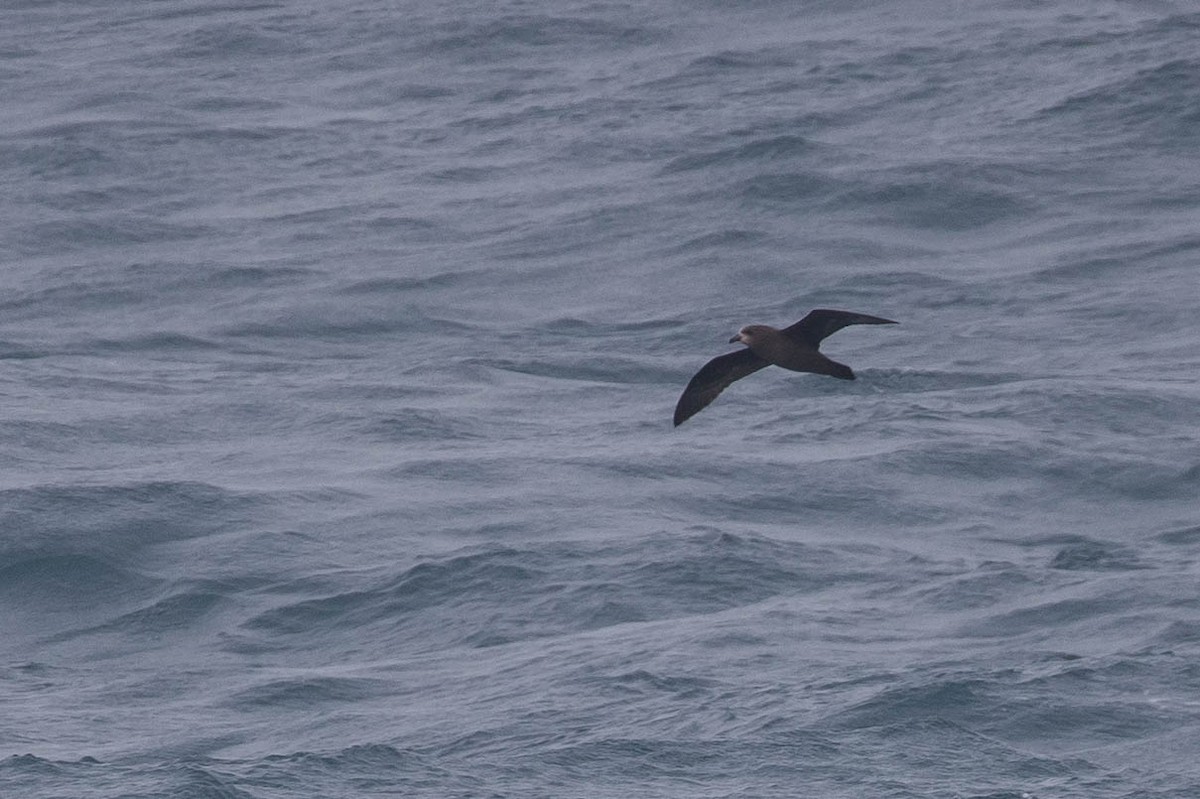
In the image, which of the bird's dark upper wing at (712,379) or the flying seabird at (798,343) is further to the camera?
the bird's dark upper wing at (712,379)

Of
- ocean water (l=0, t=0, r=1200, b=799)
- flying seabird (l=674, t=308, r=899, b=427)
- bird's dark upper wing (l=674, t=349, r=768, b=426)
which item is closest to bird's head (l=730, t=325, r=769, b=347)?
flying seabird (l=674, t=308, r=899, b=427)

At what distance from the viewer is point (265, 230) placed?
4431 cm

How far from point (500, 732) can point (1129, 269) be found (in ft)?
55.3

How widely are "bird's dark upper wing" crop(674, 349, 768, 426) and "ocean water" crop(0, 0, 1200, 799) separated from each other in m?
4.35

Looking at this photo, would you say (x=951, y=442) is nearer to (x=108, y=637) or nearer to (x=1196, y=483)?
(x=1196, y=483)

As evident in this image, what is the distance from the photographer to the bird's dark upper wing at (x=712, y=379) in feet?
66.0

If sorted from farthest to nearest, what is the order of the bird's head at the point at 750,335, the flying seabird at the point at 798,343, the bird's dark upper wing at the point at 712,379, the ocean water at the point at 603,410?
1. the ocean water at the point at 603,410
2. the bird's dark upper wing at the point at 712,379
3. the bird's head at the point at 750,335
4. the flying seabird at the point at 798,343

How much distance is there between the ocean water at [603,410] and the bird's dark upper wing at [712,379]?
435cm

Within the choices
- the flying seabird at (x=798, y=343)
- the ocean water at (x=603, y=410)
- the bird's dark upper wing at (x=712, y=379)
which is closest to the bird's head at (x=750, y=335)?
the flying seabird at (x=798, y=343)

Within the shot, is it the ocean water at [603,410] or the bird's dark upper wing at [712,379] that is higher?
the bird's dark upper wing at [712,379]

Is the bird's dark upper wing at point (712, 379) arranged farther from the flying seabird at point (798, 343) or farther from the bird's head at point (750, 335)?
the bird's head at point (750, 335)

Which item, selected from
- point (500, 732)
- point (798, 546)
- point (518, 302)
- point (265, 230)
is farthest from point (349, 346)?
point (500, 732)

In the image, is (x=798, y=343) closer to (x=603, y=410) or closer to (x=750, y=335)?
(x=750, y=335)

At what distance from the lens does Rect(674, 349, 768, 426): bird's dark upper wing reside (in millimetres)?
20125
